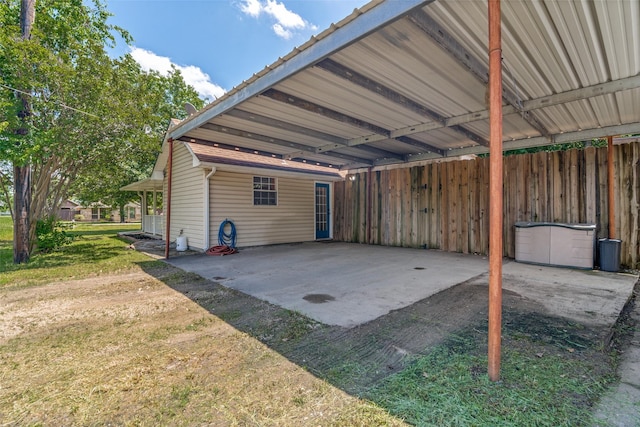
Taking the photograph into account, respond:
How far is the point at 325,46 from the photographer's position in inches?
121

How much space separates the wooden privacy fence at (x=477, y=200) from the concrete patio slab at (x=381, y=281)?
1.00 m

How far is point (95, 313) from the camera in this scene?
3.40 metres

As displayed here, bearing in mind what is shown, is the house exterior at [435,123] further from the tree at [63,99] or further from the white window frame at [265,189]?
the tree at [63,99]

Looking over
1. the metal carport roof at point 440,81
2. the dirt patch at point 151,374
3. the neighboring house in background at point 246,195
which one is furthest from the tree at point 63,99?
the dirt patch at point 151,374

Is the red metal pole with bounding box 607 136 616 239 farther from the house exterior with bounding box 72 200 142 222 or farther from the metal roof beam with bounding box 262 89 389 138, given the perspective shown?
the house exterior with bounding box 72 200 142 222

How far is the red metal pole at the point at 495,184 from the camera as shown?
1.95 metres

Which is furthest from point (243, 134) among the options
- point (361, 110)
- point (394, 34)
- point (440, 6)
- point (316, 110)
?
point (440, 6)

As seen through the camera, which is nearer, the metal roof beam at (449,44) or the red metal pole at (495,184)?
the red metal pole at (495,184)

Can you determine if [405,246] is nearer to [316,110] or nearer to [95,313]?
[316,110]

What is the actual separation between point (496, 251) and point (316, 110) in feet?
12.9

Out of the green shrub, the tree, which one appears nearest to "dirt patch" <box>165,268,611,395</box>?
the tree

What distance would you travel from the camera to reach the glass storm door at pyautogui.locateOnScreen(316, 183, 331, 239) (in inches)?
432

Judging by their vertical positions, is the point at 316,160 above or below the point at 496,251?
above

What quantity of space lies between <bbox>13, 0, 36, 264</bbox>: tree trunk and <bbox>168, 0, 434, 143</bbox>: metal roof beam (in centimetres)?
492
